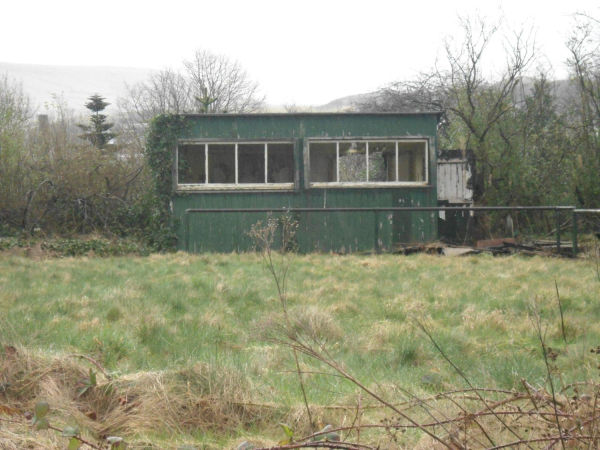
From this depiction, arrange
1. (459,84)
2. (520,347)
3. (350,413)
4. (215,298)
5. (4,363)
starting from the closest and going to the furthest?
(350,413) → (4,363) → (520,347) → (215,298) → (459,84)

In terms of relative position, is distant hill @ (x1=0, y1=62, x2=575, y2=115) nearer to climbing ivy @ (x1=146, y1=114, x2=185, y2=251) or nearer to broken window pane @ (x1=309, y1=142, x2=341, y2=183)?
climbing ivy @ (x1=146, y1=114, x2=185, y2=251)

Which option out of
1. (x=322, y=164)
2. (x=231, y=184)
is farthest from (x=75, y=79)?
(x=231, y=184)

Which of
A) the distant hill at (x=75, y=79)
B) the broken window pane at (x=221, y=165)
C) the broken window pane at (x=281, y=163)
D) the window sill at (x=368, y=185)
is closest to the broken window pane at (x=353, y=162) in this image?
the window sill at (x=368, y=185)

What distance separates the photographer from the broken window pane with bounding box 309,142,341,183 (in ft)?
59.2

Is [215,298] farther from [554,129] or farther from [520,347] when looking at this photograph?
[554,129]

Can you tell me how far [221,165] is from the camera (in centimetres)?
1766

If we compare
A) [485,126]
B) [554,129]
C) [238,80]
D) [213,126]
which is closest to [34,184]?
[213,126]

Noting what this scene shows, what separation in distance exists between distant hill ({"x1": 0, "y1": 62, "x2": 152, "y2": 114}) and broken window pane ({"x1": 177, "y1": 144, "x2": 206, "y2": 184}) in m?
142

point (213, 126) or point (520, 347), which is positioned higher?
point (213, 126)

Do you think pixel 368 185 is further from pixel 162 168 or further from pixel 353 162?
pixel 353 162

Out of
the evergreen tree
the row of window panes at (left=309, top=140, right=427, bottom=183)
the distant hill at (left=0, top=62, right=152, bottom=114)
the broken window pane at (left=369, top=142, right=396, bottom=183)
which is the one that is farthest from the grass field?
the distant hill at (left=0, top=62, right=152, bottom=114)

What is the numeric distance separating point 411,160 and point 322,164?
2381 mm

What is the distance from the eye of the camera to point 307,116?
17.1 meters

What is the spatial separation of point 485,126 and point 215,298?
15296mm
